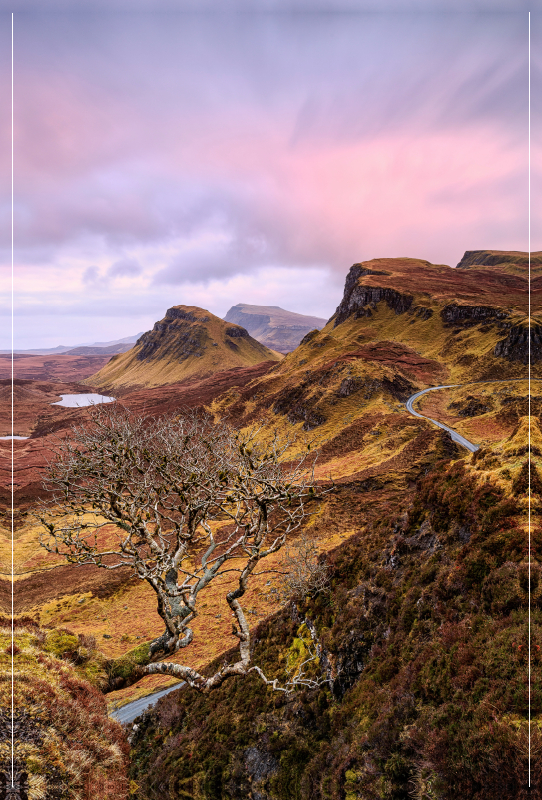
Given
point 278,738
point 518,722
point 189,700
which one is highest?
point 518,722

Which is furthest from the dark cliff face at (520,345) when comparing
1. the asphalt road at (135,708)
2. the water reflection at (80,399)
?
the water reflection at (80,399)

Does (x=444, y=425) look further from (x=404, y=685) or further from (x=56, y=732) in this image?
(x=56, y=732)

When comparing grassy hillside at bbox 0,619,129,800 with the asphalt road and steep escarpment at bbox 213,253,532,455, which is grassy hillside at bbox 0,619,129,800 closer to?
the asphalt road

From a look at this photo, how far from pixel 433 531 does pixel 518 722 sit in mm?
6318

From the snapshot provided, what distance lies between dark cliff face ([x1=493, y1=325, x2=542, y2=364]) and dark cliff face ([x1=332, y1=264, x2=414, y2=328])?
143ft

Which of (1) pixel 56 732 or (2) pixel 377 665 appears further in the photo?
(2) pixel 377 665

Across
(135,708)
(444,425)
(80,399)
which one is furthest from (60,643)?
(80,399)

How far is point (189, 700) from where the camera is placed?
14117 millimetres

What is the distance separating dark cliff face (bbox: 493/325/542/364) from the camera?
69.4 meters

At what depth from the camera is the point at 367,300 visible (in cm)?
13062

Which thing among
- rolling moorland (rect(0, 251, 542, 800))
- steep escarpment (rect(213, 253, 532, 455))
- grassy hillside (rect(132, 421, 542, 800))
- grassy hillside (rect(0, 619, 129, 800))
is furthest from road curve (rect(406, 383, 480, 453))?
grassy hillside (rect(0, 619, 129, 800))

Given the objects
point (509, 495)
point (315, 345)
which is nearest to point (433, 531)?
point (509, 495)

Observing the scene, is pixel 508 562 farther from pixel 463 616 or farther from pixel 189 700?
pixel 189 700

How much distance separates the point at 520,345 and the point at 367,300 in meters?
67.4
